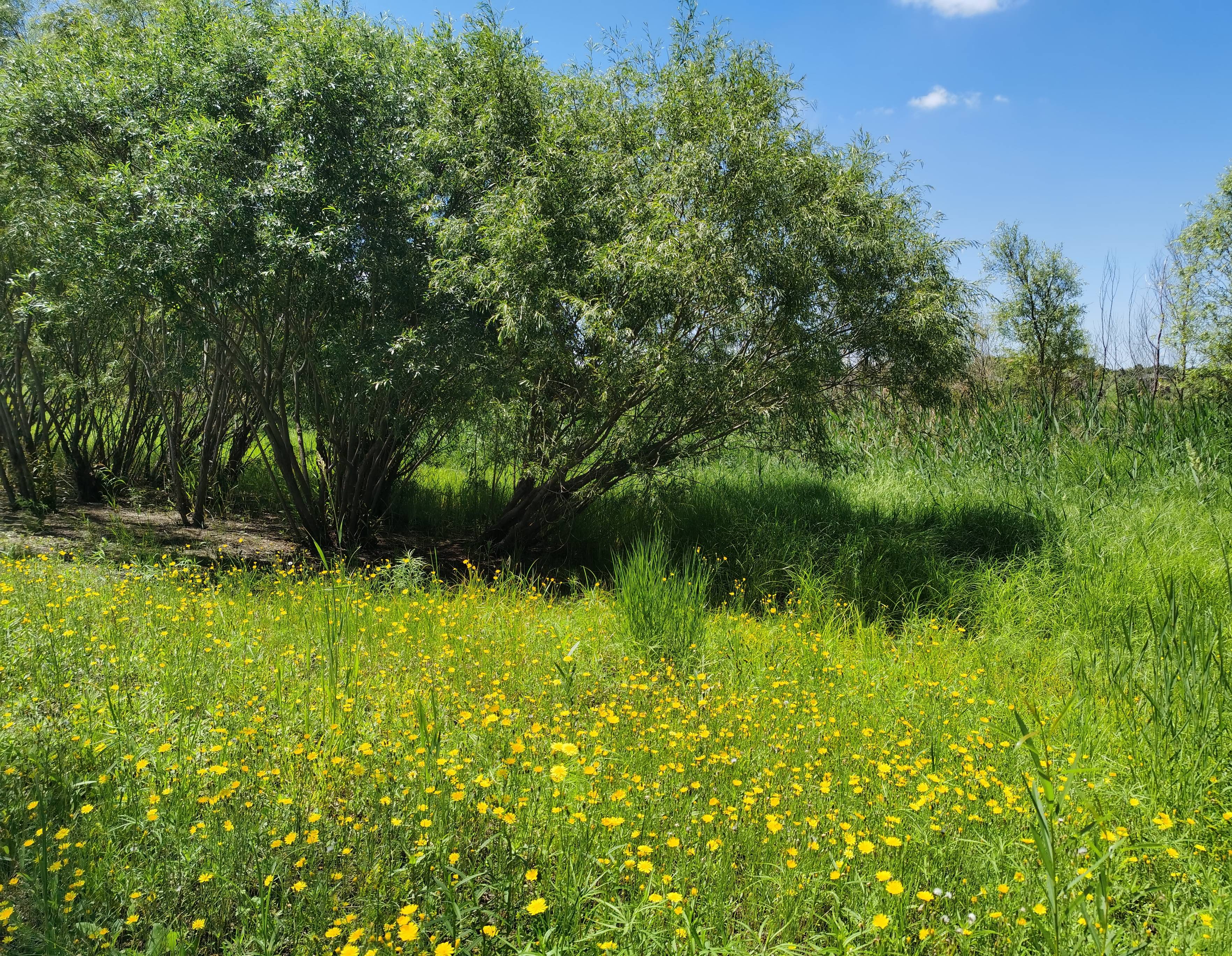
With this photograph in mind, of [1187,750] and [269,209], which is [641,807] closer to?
[1187,750]

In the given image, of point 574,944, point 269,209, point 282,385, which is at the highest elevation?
point 269,209

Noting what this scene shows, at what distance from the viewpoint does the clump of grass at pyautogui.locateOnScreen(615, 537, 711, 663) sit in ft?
15.0

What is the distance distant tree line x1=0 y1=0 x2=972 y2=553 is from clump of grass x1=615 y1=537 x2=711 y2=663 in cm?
187

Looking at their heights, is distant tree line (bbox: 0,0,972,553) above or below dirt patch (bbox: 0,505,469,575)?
above

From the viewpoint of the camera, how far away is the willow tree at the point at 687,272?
20.6 feet

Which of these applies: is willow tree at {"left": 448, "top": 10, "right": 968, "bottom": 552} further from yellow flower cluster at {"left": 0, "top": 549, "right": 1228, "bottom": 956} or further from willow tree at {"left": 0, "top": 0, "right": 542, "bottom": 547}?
yellow flower cluster at {"left": 0, "top": 549, "right": 1228, "bottom": 956}

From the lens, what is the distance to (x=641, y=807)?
2.75 m

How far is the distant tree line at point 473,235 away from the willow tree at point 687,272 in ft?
0.09

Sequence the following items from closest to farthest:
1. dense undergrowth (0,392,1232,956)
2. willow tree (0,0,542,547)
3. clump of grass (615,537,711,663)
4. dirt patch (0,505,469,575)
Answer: dense undergrowth (0,392,1232,956) → clump of grass (615,537,711,663) → willow tree (0,0,542,547) → dirt patch (0,505,469,575)

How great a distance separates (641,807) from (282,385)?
20.0 feet

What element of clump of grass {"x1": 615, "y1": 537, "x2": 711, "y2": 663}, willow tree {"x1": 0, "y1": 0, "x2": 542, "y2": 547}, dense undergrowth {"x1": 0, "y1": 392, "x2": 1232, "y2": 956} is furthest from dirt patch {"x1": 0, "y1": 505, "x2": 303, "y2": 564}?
clump of grass {"x1": 615, "y1": 537, "x2": 711, "y2": 663}

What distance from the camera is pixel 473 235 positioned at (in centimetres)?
677

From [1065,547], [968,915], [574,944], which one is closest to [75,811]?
[574,944]

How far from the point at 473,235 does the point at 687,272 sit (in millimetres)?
2036
